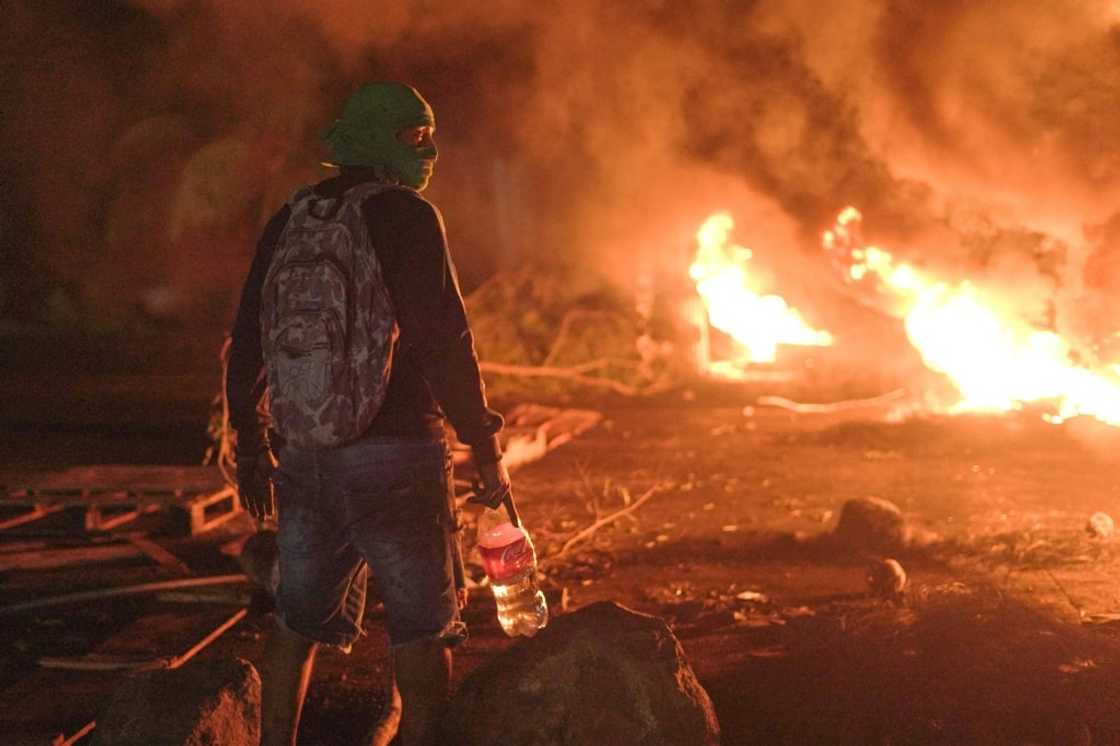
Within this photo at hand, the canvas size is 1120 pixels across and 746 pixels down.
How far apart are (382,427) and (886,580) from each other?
294 centimetres

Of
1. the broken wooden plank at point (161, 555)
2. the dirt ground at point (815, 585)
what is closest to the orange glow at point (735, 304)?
the dirt ground at point (815, 585)

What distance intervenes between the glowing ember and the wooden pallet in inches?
255

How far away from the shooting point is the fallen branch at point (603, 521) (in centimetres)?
568

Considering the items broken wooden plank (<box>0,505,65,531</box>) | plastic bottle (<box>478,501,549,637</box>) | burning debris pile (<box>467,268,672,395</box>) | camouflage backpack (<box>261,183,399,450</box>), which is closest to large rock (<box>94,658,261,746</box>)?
plastic bottle (<box>478,501,549,637</box>)

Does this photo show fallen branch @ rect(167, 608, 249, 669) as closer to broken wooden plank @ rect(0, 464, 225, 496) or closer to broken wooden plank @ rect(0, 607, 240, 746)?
broken wooden plank @ rect(0, 607, 240, 746)

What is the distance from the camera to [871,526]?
5562mm

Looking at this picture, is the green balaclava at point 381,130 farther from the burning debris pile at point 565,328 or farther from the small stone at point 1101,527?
the burning debris pile at point 565,328

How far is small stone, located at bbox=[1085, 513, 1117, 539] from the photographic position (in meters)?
5.49

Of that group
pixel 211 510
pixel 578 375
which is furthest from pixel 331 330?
pixel 578 375

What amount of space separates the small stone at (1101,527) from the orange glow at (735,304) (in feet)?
22.1

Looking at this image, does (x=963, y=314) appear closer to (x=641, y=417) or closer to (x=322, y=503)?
(x=641, y=417)

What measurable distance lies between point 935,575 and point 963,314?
191 inches

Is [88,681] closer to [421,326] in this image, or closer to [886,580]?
[421,326]

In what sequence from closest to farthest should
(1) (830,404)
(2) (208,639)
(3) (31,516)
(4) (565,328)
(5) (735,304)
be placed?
(2) (208,639) → (3) (31,516) → (1) (830,404) → (4) (565,328) → (5) (735,304)
